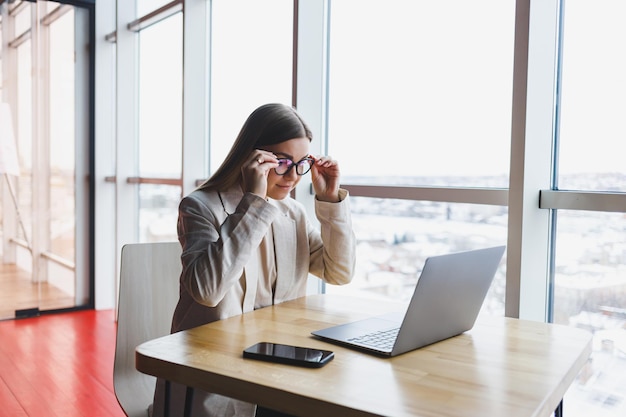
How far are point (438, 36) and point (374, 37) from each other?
0.39 metres

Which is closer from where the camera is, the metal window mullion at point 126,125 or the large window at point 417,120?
the large window at point 417,120

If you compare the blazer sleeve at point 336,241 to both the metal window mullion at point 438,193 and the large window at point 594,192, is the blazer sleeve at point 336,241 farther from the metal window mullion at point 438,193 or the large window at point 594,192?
the large window at point 594,192

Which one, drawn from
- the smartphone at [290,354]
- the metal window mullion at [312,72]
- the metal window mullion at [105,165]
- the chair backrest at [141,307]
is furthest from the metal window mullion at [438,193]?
the metal window mullion at [105,165]

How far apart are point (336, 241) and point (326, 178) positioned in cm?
20

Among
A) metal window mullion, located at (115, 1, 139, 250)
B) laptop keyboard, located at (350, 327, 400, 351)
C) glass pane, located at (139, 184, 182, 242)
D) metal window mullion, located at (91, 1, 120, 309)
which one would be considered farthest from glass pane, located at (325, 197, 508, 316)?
metal window mullion, located at (91, 1, 120, 309)

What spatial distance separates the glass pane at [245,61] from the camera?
3205mm

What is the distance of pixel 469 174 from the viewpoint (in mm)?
2275

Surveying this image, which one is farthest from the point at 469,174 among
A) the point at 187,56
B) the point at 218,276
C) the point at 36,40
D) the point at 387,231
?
the point at 36,40

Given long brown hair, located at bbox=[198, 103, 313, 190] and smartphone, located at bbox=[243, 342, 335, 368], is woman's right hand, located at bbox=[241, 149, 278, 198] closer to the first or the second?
long brown hair, located at bbox=[198, 103, 313, 190]

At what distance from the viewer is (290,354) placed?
120cm

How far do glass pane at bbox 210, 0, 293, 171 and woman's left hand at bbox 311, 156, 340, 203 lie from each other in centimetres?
136

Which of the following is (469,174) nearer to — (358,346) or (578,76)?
(578,76)

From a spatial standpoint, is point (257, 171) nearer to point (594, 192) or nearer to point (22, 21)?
point (594, 192)

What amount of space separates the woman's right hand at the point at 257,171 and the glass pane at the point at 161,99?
2.40 metres
